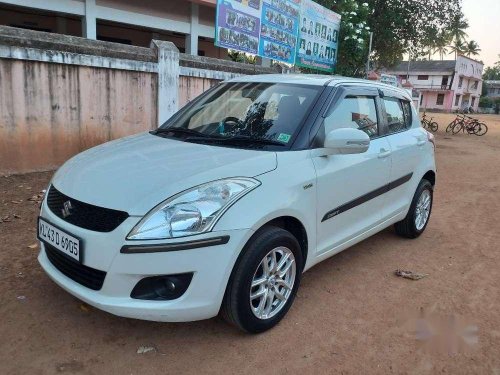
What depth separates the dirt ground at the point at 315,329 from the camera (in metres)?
2.52

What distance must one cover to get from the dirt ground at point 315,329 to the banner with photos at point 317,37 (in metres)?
7.91

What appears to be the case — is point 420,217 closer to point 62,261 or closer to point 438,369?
point 438,369

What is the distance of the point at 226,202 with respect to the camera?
248 cm

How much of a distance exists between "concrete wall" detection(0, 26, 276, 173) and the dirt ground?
2240mm

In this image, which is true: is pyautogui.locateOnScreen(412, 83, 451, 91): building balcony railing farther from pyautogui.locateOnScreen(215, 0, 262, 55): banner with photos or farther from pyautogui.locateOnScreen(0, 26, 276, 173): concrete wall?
pyautogui.locateOnScreen(0, 26, 276, 173): concrete wall

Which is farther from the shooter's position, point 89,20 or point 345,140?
point 89,20

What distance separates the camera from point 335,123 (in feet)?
11.0

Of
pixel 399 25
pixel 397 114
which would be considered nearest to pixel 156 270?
pixel 397 114

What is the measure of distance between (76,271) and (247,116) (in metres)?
1.72

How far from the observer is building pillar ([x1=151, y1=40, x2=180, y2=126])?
7.58 meters

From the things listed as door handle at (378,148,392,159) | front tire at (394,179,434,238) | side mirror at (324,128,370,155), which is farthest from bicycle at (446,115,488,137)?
side mirror at (324,128,370,155)

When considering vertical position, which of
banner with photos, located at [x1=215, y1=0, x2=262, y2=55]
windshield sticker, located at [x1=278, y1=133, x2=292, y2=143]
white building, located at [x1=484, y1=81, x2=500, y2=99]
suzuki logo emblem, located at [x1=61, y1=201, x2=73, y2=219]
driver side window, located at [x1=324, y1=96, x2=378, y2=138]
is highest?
white building, located at [x1=484, y1=81, x2=500, y2=99]

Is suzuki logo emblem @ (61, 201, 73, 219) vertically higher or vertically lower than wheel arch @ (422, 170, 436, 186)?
higher

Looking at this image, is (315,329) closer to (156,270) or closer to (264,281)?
(264,281)
